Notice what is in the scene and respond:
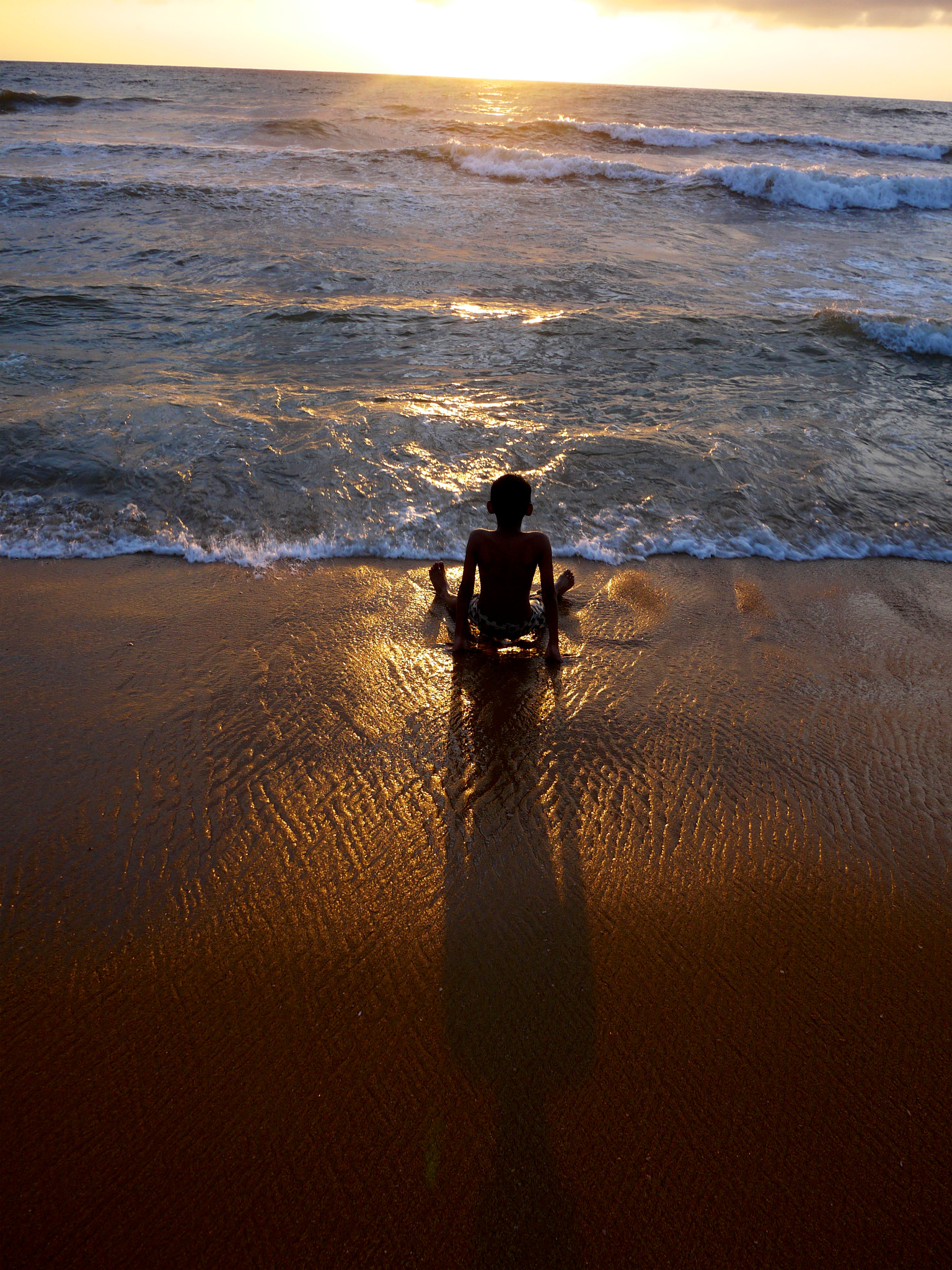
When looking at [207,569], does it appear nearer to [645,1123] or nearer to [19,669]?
[19,669]

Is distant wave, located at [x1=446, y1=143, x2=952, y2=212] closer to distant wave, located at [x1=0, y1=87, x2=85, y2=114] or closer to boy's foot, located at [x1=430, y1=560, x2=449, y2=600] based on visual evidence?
distant wave, located at [x1=0, y1=87, x2=85, y2=114]

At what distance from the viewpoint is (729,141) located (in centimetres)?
2412

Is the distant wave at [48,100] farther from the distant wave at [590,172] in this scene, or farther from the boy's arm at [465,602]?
the boy's arm at [465,602]

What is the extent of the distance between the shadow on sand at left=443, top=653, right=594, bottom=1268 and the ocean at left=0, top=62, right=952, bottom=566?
1.80m

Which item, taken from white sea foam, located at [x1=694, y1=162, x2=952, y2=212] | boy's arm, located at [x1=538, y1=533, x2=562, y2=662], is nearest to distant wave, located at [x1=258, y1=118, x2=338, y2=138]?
white sea foam, located at [x1=694, y1=162, x2=952, y2=212]

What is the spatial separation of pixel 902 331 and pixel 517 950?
9316mm

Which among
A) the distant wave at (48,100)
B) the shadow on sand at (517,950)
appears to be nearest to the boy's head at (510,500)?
the shadow on sand at (517,950)

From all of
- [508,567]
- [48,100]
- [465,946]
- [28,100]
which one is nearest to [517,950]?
[465,946]

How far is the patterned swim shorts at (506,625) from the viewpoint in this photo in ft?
12.1

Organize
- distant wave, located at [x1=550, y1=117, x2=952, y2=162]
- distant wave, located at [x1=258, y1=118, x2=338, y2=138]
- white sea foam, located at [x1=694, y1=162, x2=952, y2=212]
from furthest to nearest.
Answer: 1. distant wave, located at [x1=550, y1=117, x2=952, y2=162]
2. distant wave, located at [x1=258, y1=118, x2=338, y2=138]
3. white sea foam, located at [x1=694, y1=162, x2=952, y2=212]

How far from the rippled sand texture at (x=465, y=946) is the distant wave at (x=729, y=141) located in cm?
2578

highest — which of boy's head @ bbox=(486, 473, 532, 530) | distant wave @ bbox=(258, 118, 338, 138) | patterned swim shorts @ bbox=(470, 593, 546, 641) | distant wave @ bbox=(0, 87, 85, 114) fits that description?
distant wave @ bbox=(0, 87, 85, 114)

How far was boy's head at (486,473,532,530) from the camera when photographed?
133 inches

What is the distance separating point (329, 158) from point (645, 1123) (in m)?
21.2
